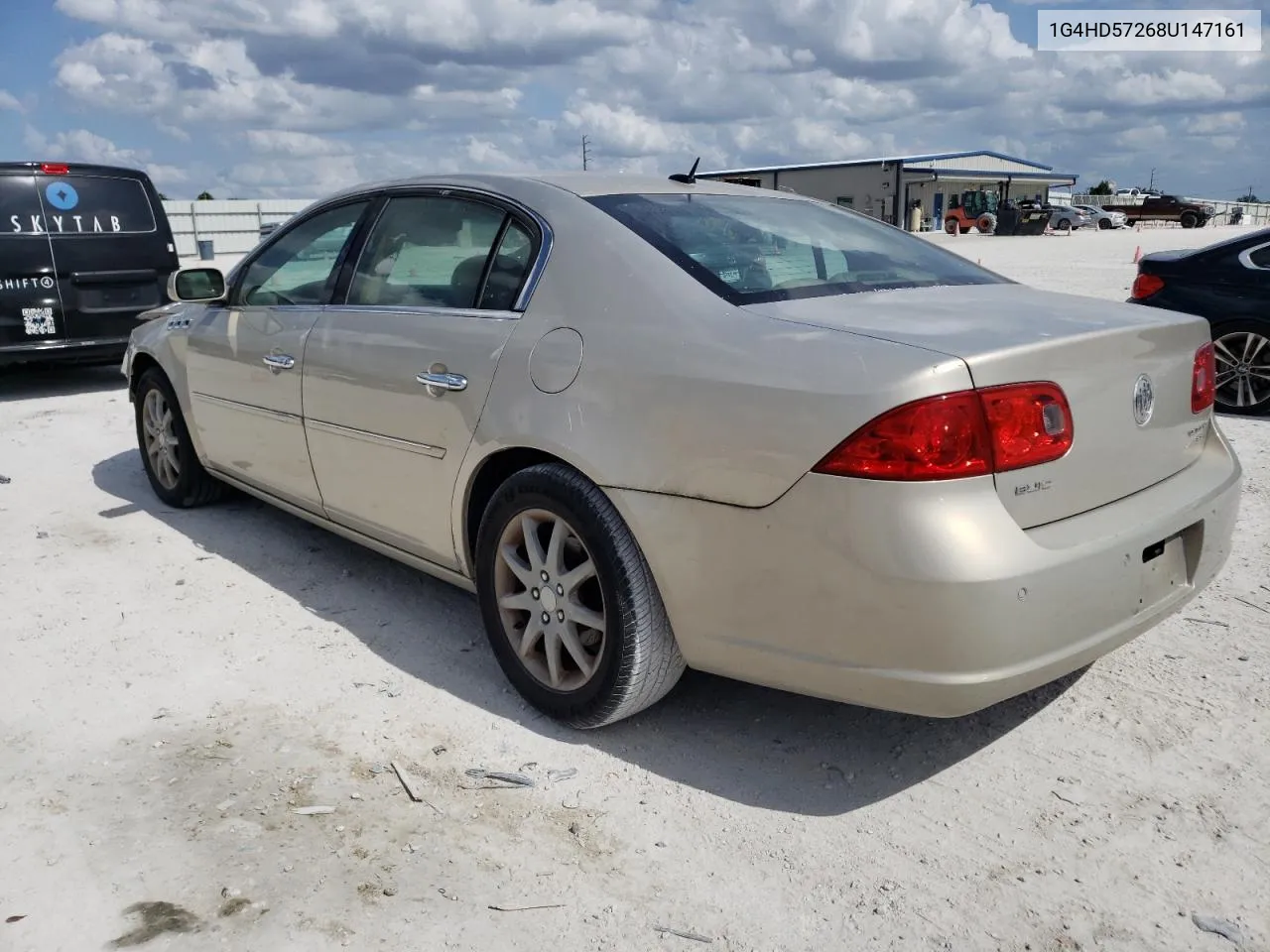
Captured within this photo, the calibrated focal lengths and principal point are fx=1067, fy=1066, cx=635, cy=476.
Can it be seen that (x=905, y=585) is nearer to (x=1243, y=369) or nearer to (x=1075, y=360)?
(x=1075, y=360)

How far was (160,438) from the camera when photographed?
552cm

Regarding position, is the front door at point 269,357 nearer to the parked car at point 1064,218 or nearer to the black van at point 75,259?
the black van at point 75,259

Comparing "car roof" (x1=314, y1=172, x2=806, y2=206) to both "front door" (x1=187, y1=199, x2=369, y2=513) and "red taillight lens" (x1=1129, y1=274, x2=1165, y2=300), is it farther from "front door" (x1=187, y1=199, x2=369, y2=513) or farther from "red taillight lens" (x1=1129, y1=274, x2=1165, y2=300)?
"red taillight lens" (x1=1129, y1=274, x2=1165, y2=300)

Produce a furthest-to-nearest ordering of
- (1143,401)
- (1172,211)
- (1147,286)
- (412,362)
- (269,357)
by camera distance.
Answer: (1172,211) < (1147,286) < (269,357) < (412,362) < (1143,401)

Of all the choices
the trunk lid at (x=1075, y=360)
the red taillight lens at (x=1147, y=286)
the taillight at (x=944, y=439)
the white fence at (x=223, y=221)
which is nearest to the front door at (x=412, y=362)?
the trunk lid at (x=1075, y=360)

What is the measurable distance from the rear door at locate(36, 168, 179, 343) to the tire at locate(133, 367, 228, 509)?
12.0 feet

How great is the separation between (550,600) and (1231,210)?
2928 inches

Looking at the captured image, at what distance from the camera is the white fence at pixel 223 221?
34031mm

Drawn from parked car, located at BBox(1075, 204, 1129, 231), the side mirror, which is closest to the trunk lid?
the side mirror

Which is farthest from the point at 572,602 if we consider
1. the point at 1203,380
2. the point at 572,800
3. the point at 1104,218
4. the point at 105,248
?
the point at 1104,218

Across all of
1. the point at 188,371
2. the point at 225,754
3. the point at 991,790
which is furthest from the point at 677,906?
the point at 188,371

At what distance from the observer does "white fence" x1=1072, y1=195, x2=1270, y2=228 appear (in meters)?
61.4

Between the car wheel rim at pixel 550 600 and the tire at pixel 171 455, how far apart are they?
270 centimetres

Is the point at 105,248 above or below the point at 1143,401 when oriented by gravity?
above
